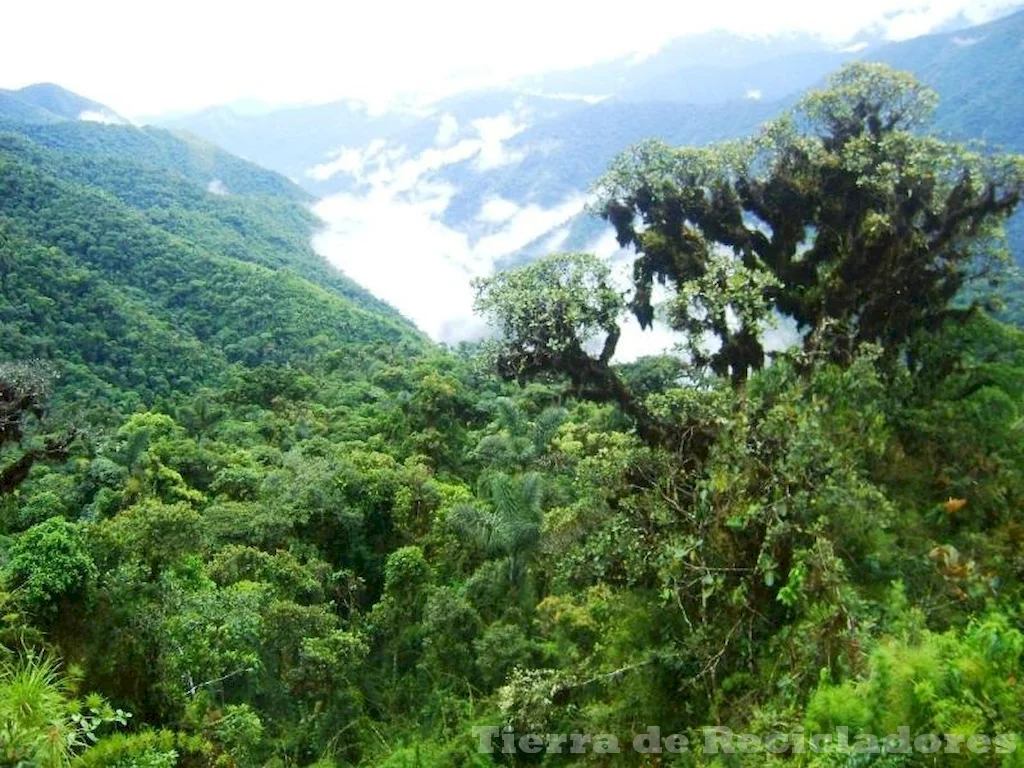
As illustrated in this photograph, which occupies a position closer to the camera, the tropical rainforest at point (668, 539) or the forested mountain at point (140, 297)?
the tropical rainforest at point (668, 539)

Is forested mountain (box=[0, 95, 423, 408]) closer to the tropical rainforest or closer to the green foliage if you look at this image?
the tropical rainforest

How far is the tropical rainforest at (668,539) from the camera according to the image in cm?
516

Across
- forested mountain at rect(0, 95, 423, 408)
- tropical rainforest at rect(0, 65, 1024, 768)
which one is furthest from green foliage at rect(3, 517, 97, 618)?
forested mountain at rect(0, 95, 423, 408)

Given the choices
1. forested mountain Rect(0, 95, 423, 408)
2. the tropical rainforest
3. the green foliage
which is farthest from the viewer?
forested mountain Rect(0, 95, 423, 408)

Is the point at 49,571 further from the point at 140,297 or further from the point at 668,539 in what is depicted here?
the point at 140,297

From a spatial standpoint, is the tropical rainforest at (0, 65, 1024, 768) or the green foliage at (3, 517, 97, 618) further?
the green foliage at (3, 517, 97, 618)

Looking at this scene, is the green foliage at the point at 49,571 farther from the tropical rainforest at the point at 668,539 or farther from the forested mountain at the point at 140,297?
the forested mountain at the point at 140,297

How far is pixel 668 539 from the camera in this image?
6.83 m

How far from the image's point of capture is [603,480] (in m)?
8.79

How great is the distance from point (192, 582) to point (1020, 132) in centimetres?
14067

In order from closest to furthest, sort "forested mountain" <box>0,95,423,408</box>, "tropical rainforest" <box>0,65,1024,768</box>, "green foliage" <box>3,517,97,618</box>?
"tropical rainforest" <box>0,65,1024,768</box> → "green foliage" <box>3,517,97,618</box> → "forested mountain" <box>0,95,423,408</box>

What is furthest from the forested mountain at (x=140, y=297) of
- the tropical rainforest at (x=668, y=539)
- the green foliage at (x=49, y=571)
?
the green foliage at (x=49, y=571)

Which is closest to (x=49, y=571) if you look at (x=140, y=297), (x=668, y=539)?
(x=668, y=539)

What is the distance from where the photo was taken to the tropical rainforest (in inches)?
203
